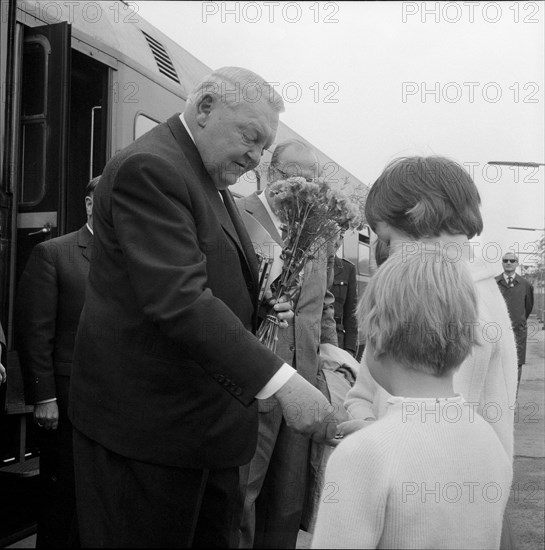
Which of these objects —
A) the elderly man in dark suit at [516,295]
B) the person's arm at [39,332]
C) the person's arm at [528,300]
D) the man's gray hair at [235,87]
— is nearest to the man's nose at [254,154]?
the man's gray hair at [235,87]

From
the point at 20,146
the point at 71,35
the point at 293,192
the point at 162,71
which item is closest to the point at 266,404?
the point at 293,192

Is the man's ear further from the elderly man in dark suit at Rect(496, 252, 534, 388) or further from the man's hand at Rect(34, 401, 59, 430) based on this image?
the elderly man in dark suit at Rect(496, 252, 534, 388)

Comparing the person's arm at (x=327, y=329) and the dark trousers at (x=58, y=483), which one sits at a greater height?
the person's arm at (x=327, y=329)

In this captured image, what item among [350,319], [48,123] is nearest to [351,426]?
[48,123]

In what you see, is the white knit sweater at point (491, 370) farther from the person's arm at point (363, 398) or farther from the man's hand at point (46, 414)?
the man's hand at point (46, 414)

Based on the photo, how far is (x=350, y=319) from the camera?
5.88 metres

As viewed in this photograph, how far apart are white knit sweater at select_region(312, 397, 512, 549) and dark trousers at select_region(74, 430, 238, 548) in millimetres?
716

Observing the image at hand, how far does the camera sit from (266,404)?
3.31 metres

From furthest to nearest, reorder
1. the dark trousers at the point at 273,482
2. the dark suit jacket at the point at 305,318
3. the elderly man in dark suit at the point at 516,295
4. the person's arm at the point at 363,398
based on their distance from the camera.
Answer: the elderly man in dark suit at the point at 516,295
the dark suit jacket at the point at 305,318
the dark trousers at the point at 273,482
the person's arm at the point at 363,398

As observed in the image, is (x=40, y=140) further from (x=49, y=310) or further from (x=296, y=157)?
(x=296, y=157)

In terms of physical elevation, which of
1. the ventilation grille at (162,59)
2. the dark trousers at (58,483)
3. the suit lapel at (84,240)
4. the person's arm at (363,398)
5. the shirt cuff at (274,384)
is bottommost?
the dark trousers at (58,483)

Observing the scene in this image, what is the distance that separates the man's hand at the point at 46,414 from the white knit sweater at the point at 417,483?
235 centimetres

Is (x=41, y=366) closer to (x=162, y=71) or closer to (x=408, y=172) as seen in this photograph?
(x=408, y=172)

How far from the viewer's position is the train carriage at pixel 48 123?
3650 millimetres
